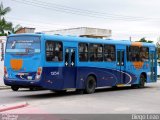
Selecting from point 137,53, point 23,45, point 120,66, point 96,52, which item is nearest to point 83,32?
point 137,53

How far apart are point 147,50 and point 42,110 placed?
14104 mm

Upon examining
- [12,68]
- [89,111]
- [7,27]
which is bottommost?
[89,111]

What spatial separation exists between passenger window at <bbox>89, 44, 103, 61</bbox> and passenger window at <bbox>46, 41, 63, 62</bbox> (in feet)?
8.20

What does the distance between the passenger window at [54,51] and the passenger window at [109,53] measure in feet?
12.9

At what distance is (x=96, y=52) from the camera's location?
22625mm

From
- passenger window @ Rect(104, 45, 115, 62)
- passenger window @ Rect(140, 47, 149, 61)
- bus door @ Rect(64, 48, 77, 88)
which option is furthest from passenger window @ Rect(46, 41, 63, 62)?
passenger window @ Rect(140, 47, 149, 61)

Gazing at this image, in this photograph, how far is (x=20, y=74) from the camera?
762 inches

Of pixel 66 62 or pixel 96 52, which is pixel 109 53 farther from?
pixel 66 62

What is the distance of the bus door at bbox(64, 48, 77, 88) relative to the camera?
20364 mm

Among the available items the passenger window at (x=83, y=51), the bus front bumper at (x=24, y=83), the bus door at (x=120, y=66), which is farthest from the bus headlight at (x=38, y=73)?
the bus door at (x=120, y=66)

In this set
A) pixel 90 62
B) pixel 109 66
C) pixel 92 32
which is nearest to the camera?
pixel 90 62

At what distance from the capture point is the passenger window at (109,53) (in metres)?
23.4

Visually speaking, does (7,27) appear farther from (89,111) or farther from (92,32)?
(89,111)

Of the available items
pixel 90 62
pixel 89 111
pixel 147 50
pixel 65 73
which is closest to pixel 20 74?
pixel 65 73
